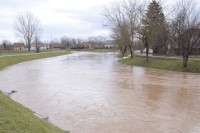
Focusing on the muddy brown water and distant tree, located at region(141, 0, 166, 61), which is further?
distant tree, located at region(141, 0, 166, 61)

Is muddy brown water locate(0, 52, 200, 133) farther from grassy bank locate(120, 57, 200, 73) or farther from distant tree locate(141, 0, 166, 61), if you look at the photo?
distant tree locate(141, 0, 166, 61)

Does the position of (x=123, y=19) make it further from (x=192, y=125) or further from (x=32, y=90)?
(x=192, y=125)

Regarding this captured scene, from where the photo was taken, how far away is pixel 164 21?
132 ft

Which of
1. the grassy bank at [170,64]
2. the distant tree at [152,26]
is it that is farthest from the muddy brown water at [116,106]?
the distant tree at [152,26]

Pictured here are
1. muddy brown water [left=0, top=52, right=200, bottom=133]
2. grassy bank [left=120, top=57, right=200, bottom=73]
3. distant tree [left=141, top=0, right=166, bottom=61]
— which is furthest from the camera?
distant tree [left=141, top=0, right=166, bottom=61]

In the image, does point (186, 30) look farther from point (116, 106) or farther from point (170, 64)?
point (116, 106)

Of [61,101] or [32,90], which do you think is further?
[32,90]

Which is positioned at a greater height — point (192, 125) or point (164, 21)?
point (164, 21)

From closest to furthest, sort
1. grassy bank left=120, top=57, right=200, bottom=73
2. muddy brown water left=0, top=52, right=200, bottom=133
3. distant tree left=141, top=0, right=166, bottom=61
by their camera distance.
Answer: muddy brown water left=0, top=52, right=200, bottom=133
grassy bank left=120, top=57, right=200, bottom=73
distant tree left=141, top=0, right=166, bottom=61

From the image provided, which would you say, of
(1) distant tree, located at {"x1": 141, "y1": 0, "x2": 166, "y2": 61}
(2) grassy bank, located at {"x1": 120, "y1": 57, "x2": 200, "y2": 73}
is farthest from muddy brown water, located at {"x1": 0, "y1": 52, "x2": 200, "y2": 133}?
(1) distant tree, located at {"x1": 141, "y1": 0, "x2": 166, "y2": 61}

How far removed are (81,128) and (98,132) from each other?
0.71 m

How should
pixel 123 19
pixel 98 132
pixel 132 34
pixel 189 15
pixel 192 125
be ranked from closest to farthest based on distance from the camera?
pixel 98 132 → pixel 192 125 → pixel 189 15 → pixel 132 34 → pixel 123 19

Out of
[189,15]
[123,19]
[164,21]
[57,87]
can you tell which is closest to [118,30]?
[123,19]

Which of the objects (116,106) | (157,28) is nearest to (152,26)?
(157,28)
